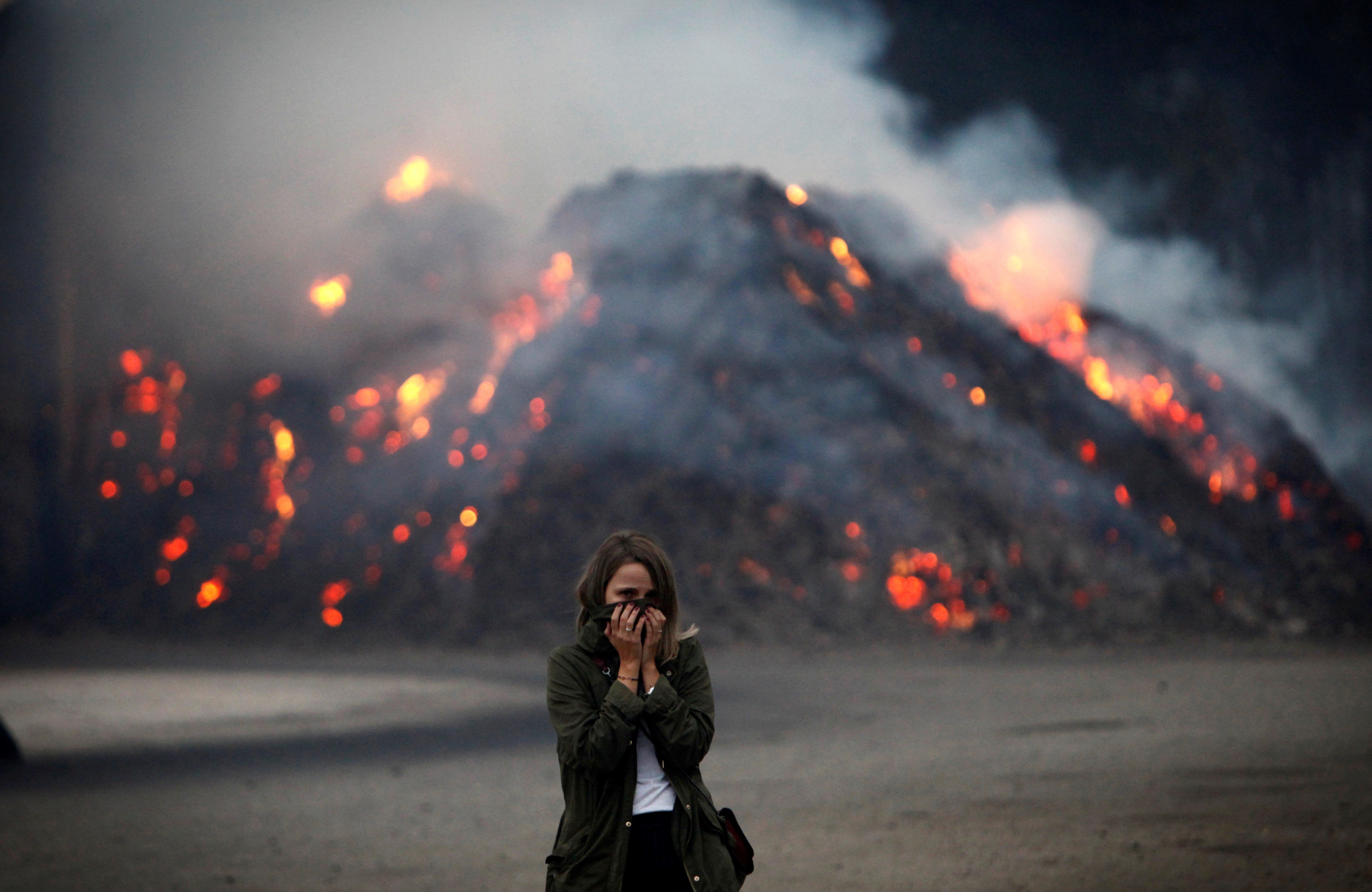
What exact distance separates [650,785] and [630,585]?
1.99 feet

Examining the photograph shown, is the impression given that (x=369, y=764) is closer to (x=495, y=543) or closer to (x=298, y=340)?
(x=495, y=543)

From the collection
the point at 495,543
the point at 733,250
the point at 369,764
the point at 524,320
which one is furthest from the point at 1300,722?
the point at 524,320

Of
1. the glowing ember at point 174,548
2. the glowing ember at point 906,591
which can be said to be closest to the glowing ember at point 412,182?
the glowing ember at point 174,548

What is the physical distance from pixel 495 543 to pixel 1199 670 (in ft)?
84.8

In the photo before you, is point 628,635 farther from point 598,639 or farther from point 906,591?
point 906,591

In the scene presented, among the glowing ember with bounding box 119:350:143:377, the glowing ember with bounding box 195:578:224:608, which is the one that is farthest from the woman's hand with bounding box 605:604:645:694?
the glowing ember with bounding box 119:350:143:377

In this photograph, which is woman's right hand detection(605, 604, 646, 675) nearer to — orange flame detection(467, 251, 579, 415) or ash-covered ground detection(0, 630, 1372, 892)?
ash-covered ground detection(0, 630, 1372, 892)

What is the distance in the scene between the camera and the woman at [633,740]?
3738mm

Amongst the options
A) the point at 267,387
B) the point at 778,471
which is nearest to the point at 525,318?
the point at 267,387

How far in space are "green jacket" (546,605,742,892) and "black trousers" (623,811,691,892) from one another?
0.04 m

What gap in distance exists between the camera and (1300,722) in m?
17.3

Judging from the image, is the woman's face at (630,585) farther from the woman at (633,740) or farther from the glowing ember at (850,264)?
the glowing ember at (850,264)

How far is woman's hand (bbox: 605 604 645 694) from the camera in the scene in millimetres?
3723

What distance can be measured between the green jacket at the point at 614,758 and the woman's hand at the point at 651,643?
0.10 feet
